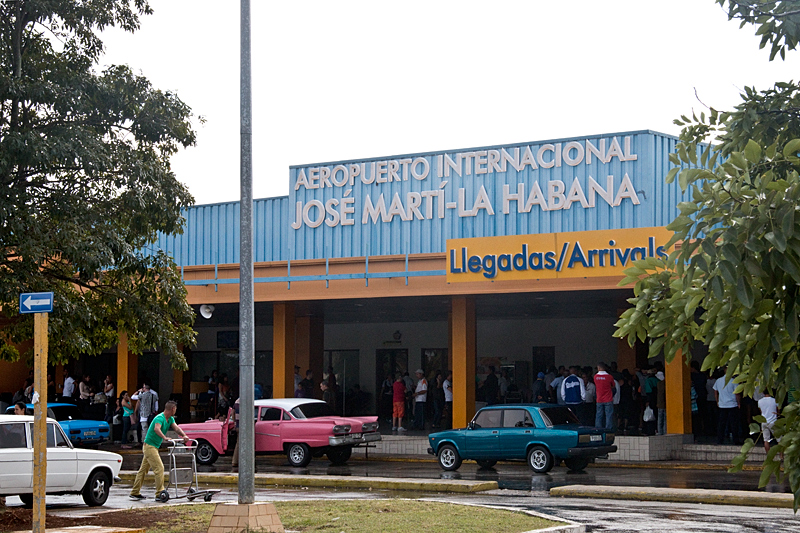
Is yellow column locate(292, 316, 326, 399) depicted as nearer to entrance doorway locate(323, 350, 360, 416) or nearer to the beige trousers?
entrance doorway locate(323, 350, 360, 416)

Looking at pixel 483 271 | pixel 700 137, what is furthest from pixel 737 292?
pixel 483 271

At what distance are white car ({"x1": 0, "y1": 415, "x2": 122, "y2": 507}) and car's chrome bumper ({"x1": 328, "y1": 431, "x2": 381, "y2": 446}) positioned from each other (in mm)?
6628

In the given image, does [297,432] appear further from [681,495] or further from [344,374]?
[344,374]

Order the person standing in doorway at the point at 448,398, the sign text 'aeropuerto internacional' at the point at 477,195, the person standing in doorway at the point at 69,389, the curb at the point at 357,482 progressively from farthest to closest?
the person standing in doorway at the point at 69,389, the person standing in doorway at the point at 448,398, the sign text 'aeropuerto internacional' at the point at 477,195, the curb at the point at 357,482

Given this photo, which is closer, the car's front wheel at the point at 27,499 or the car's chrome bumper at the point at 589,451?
the car's front wheel at the point at 27,499

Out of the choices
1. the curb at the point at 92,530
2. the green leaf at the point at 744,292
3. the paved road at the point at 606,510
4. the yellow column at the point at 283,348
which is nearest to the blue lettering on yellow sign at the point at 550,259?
the yellow column at the point at 283,348

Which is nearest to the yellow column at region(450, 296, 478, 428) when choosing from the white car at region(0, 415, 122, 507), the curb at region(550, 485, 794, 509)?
the curb at region(550, 485, 794, 509)

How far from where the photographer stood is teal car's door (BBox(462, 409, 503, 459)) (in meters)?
21.0

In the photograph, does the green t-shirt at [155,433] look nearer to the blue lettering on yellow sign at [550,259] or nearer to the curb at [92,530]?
the curb at [92,530]

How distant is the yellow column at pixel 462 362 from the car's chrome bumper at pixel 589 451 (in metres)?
5.37

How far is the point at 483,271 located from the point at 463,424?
4334 mm

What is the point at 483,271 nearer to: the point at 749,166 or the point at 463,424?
the point at 463,424

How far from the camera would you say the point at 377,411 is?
37.2 m

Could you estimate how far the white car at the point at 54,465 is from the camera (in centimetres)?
1431
